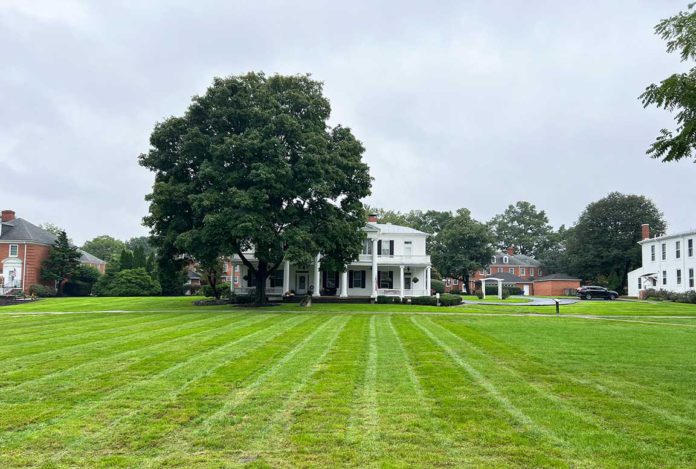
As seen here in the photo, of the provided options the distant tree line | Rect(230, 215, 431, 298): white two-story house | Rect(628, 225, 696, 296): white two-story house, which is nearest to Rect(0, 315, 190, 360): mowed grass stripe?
Rect(230, 215, 431, 298): white two-story house

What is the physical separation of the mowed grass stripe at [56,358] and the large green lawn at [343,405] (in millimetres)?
46

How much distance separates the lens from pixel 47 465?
4641 millimetres

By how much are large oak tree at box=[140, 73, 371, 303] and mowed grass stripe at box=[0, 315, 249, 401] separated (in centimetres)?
1277

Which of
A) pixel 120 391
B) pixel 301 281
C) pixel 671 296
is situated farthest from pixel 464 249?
pixel 120 391

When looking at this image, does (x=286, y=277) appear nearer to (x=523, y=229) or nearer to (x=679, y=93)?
(x=679, y=93)

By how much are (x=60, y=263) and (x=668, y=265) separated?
202ft

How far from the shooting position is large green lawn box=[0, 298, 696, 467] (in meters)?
4.95

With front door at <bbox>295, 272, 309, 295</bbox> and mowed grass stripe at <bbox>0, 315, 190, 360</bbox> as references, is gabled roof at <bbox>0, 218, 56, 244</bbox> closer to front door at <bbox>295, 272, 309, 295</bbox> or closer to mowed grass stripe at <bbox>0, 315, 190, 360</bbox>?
front door at <bbox>295, 272, 309, 295</bbox>

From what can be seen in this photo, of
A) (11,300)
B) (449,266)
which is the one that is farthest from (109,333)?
(449,266)

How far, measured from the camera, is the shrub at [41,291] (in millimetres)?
48894

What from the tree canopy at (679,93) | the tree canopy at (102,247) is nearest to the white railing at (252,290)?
the tree canopy at (679,93)

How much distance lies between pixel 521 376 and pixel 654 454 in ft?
12.6

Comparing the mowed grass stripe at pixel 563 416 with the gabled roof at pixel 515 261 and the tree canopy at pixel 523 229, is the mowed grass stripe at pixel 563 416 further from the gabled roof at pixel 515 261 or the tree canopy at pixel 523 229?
the tree canopy at pixel 523 229

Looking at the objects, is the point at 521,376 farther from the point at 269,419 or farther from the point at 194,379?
the point at 194,379
